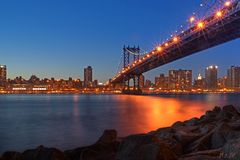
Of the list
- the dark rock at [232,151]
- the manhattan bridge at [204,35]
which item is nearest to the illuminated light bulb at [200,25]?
the manhattan bridge at [204,35]

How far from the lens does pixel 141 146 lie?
6.54 meters

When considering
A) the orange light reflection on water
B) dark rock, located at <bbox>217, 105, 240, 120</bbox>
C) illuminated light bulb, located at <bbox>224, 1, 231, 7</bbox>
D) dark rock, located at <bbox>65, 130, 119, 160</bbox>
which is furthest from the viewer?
illuminated light bulb, located at <bbox>224, 1, 231, 7</bbox>

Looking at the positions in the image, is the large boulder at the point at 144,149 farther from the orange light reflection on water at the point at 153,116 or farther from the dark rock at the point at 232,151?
the orange light reflection on water at the point at 153,116

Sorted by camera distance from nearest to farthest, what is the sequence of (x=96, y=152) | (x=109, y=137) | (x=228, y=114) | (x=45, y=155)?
(x=45, y=155), (x=96, y=152), (x=109, y=137), (x=228, y=114)

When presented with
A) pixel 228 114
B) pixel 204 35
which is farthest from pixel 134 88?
pixel 228 114

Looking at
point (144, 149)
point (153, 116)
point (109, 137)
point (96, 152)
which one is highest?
point (144, 149)

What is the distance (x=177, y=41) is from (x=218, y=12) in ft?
37.4

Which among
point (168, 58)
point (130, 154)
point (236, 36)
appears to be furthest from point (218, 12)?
point (130, 154)

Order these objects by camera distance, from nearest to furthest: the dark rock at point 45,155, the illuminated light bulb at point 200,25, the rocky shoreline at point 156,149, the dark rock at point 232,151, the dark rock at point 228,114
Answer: the dark rock at point 232,151 < the rocky shoreline at point 156,149 < the dark rock at point 45,155 < the dark rock at point 228,114 < the illuminated light bulb at point 200,25

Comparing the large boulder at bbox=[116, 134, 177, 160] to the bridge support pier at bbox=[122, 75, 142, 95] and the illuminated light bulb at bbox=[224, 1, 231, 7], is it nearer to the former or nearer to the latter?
the illuminated light bulb at bbox=[224, 1, 231, 7]

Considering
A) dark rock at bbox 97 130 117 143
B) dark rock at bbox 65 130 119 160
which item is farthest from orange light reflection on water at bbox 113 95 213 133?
dark rock at bbox 65 130 119 160

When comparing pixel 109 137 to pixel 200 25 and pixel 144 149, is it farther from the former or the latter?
pixel 200 25

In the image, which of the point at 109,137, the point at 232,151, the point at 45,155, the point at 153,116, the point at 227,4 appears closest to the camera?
the point at 232,151

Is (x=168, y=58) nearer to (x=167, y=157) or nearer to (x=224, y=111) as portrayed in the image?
(x=224, y=111)
